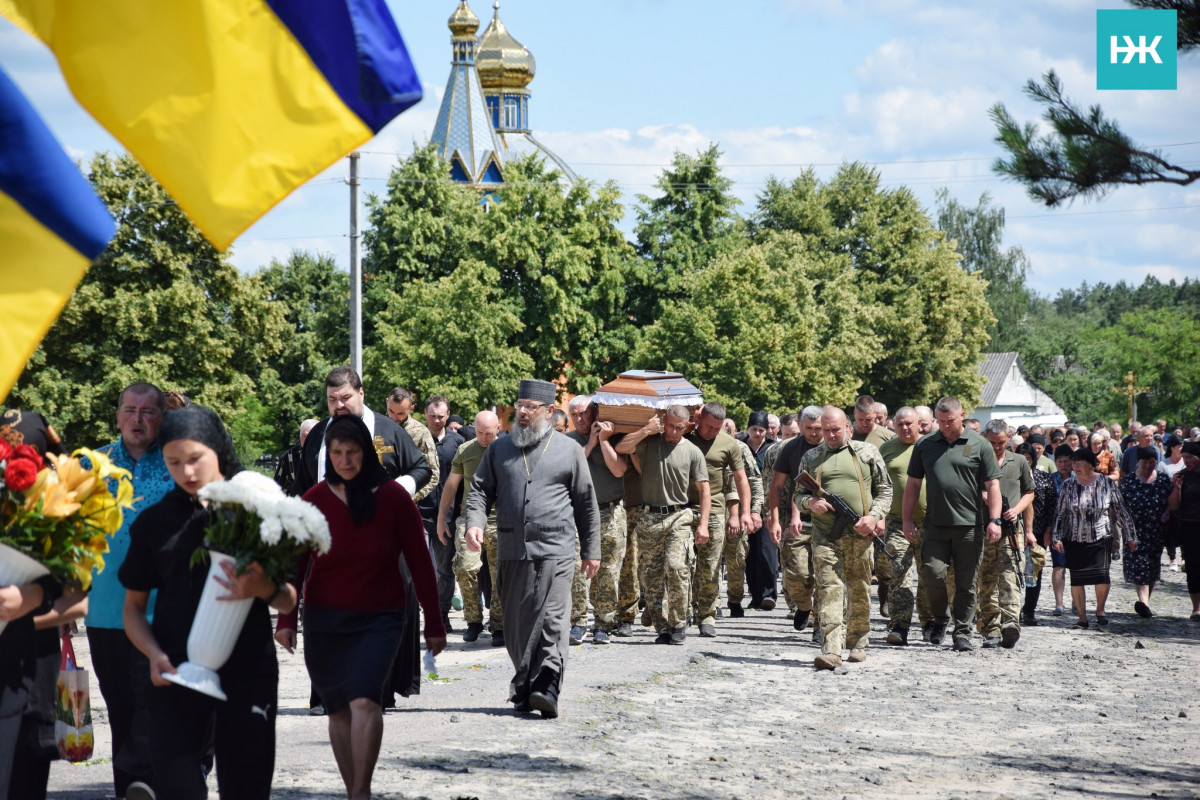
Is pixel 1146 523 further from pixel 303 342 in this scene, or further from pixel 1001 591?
pixel 303 342

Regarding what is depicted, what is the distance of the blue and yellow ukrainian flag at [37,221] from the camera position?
405 cm

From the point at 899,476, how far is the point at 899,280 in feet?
175

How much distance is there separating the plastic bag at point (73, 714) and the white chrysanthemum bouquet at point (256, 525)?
6.76ft

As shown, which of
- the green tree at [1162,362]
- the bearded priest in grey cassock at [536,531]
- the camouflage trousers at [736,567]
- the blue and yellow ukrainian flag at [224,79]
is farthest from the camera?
the green tree at [1162,362]

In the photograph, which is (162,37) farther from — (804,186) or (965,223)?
(965,223)

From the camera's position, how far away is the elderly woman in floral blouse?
16047 mm

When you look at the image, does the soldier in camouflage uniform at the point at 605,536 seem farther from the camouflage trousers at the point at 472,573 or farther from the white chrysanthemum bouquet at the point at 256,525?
the white chrysanthemum bouquet at the point at 256,525

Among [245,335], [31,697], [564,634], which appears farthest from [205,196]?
[245,335]

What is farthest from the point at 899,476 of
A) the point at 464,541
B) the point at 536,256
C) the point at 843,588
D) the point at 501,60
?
the point at 501,60

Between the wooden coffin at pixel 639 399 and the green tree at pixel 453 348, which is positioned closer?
the wooden coffin at pixel 639 399

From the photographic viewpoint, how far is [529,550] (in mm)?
9938

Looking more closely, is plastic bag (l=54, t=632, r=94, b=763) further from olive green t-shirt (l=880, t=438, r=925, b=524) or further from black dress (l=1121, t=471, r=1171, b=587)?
black dress (l=1121, t=471, r=1171, b=587)

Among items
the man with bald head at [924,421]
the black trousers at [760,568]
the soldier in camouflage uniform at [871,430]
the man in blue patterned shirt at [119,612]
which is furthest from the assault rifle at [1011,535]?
the man in blue patterned shirt at [119,612]

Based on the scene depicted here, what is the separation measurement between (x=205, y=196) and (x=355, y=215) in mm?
27614
